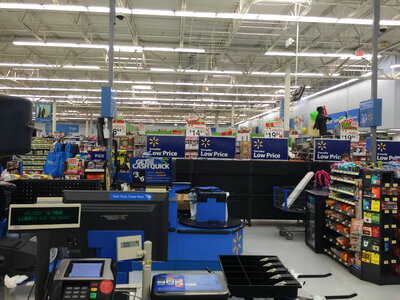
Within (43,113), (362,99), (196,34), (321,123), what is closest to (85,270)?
(321,123)

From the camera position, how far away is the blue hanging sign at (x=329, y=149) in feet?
24.7

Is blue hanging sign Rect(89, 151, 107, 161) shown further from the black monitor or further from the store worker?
the black monitor

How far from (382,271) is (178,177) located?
4.31 metres

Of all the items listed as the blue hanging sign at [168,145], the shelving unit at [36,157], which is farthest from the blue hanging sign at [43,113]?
the blue hanging sign at [168,145]

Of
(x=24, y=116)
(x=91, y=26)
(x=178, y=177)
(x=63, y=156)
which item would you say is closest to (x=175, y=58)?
(x=91, y=26)

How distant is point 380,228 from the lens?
4277mm

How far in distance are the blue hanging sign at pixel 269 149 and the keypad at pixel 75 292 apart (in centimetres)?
633

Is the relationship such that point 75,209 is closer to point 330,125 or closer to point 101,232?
point 101,232

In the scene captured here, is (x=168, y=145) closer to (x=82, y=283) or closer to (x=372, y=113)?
(x=372, y=113)

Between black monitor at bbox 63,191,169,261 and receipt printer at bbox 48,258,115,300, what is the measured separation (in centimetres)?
19

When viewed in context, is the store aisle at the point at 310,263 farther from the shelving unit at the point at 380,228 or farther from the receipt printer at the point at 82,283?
the receipt printer at the point at 82,283

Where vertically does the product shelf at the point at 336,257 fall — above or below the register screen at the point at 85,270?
below

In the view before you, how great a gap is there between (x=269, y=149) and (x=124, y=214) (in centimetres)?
616

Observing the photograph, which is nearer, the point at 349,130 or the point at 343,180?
the point at 343,180
